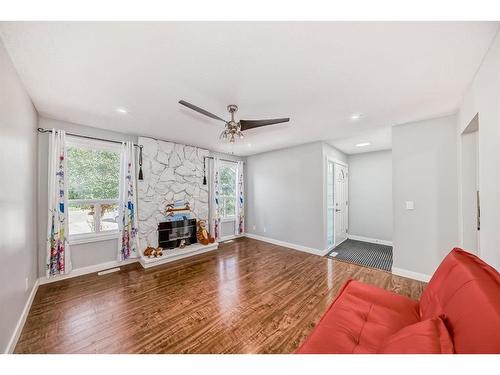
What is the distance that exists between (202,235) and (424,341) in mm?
3945

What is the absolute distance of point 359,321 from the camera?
48.6 inches

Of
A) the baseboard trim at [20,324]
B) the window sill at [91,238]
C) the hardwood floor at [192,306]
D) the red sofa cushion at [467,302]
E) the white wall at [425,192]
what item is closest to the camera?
the red sofa cushion at [467,302]

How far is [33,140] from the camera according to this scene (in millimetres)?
2492

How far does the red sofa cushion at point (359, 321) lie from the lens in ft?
3.37

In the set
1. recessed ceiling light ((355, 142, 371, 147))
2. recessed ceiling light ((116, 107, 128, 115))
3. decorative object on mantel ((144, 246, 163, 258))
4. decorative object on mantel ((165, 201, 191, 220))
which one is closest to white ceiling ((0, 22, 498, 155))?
recessed ceiling light ((116, 107, 128, 115))

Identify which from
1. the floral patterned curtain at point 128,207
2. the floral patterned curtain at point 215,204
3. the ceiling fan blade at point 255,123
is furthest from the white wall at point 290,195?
the floral patterned curtain at point 128,207

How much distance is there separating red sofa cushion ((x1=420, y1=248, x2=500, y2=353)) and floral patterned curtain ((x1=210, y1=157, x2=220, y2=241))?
4.01 meters

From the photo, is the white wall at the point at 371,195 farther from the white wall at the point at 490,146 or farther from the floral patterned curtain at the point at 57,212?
the floral patterned curtain at the point at 57,212

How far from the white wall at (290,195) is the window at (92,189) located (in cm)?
321

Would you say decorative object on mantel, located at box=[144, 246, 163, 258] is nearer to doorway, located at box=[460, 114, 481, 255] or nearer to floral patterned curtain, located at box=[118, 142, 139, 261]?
floral patterned curtain, located at box=[118, 142, 139, 261]

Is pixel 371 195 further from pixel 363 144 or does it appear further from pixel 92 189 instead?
pixel 92 189
